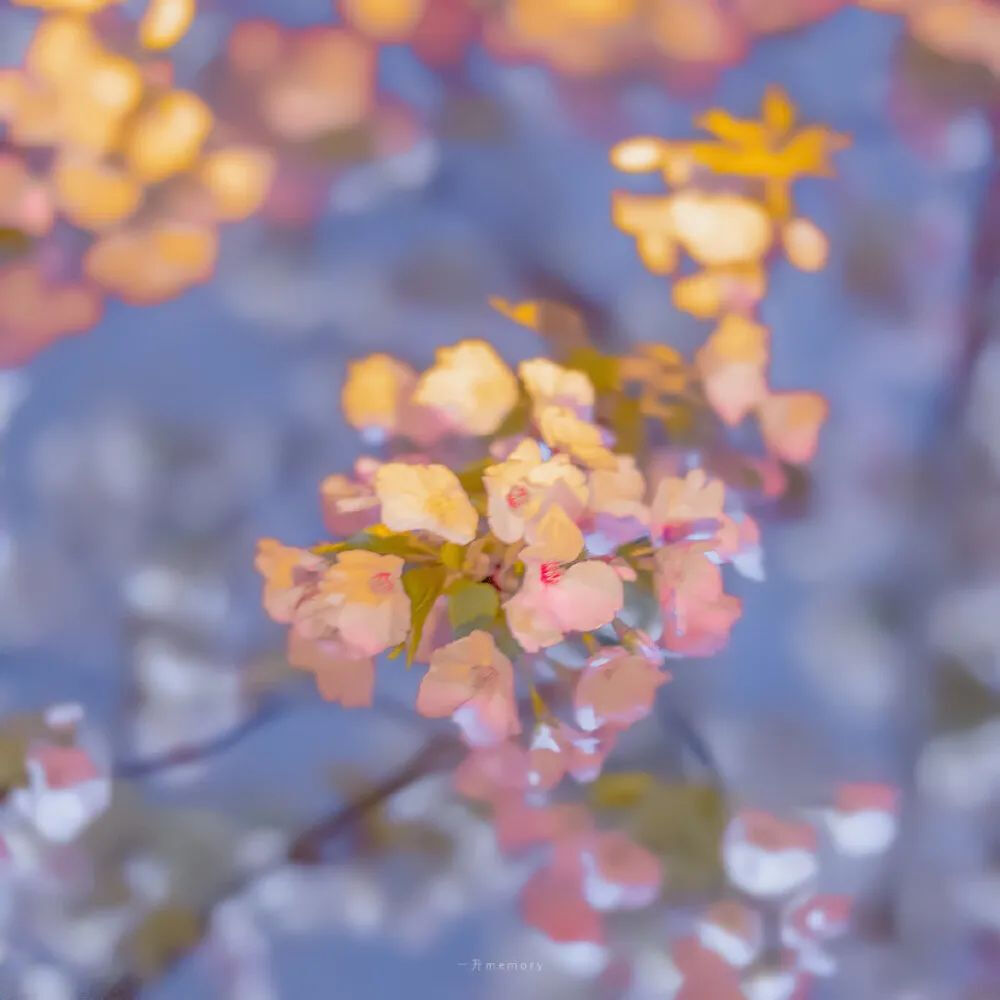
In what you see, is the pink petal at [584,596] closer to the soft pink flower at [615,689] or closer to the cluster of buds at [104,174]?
the soft pink flower at [615,689]

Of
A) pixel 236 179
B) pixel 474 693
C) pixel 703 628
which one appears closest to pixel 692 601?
pixel 703 628

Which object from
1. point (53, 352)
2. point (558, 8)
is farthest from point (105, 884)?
point (558, 8)

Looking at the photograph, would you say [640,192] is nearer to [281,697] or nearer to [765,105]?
[765,105]

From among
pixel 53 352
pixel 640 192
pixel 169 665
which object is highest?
pixel 640 192

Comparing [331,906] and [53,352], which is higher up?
[53,352]

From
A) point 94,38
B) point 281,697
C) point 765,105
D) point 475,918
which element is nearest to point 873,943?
point 475,918

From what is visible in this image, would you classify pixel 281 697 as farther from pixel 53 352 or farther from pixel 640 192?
pixel 640 192
